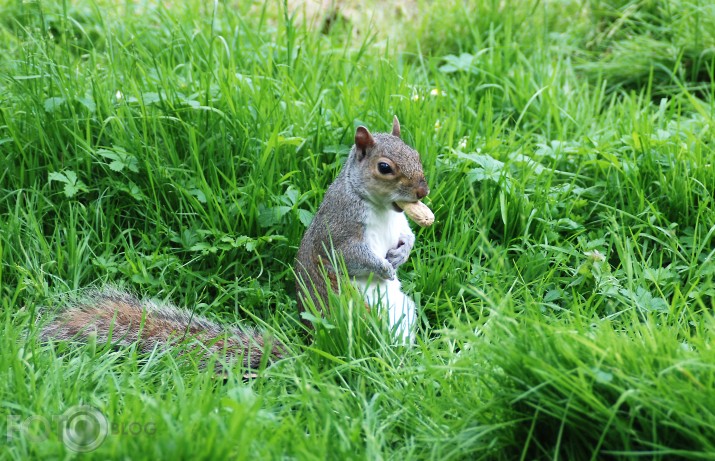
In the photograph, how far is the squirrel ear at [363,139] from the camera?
297cm

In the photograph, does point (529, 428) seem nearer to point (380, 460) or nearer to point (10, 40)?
point (380, 460)

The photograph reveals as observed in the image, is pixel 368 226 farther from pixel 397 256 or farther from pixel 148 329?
pixel 148 329

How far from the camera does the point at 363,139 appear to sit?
9.83 feet

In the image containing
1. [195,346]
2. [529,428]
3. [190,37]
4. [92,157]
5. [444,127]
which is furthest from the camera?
[190,37]

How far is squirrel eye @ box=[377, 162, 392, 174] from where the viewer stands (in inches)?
116

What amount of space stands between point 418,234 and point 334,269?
0.56 m

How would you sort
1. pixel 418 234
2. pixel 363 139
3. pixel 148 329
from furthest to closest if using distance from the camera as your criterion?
pixel 418 234
pixel 363 139
pixel 148 329

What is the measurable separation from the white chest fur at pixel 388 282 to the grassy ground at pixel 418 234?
9 centimetres

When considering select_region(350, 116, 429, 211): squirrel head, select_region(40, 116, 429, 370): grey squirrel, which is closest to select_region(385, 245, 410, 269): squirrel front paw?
select_region(40, 116, 429, 370): grey squirrel

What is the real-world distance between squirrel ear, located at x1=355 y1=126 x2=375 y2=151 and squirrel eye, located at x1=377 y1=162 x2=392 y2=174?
93 mm

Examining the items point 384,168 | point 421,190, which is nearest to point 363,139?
point 384,168

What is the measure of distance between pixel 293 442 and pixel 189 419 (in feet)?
0.84

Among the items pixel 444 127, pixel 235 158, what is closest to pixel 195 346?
pixel 235 158

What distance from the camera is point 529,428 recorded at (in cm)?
223
